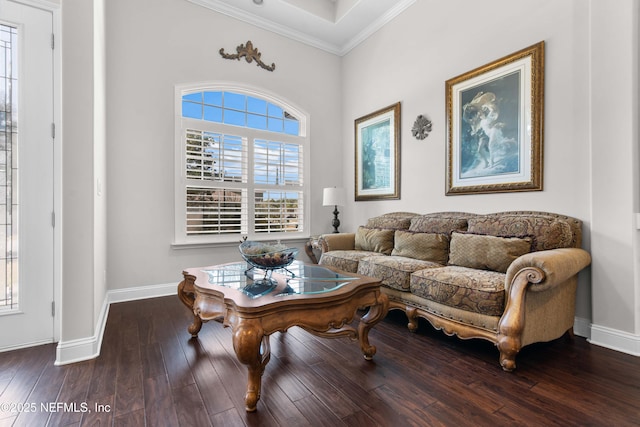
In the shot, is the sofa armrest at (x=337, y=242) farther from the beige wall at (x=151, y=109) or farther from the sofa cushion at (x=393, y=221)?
the beige wall at (x=151, y=109)

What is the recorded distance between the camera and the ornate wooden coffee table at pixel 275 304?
147 cm

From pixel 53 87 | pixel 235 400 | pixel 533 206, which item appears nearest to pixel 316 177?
pixel 533 206

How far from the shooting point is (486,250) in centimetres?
248

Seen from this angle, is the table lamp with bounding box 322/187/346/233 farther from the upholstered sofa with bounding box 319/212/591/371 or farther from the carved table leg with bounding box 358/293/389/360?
the carved table leg with bounding box 358/293/389/360

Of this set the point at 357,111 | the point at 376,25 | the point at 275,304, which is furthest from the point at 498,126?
the point at 275,304

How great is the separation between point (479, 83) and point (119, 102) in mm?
3839

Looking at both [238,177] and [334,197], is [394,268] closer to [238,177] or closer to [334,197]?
[334,197]

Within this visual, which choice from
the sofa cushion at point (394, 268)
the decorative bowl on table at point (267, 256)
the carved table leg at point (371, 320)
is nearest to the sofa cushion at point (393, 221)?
the sofa cushion at point (394, 268)

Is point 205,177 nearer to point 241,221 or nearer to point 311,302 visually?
point 241,221

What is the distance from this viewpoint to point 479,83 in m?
3.09

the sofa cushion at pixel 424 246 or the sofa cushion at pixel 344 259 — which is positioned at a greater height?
the sofa cushion at pixel 424 246

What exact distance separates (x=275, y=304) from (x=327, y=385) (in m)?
0.60

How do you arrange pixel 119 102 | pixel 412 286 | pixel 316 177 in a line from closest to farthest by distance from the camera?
pixel 412 286
pixel 119 102
pixel 316 177

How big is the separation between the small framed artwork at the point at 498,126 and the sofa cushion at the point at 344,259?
4.09 feet
